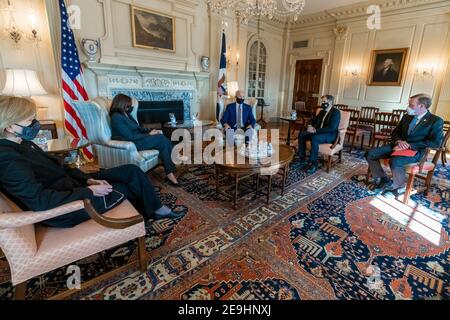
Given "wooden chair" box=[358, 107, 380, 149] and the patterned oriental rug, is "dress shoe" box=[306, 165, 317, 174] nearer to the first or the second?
the patterned oriental rug

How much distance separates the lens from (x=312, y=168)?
12.2 feet

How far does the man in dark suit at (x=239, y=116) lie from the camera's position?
13.8 ft

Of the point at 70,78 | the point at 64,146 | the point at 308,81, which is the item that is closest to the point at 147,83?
the point at 70,78

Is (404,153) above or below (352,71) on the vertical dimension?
below

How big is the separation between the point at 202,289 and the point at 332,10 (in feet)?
24.8

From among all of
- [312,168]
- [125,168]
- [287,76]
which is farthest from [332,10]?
[125,168]

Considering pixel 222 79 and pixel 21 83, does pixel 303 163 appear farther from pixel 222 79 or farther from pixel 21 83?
pixel 21 83

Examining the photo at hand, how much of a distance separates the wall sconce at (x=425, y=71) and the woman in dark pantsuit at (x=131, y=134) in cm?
600

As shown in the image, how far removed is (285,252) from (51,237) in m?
1.59

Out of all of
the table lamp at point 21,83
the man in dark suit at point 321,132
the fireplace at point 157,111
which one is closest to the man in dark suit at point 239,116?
the man in dark suit at point 321,132

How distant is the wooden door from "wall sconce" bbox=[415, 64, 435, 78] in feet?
8.09

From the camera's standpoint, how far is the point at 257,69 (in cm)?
739

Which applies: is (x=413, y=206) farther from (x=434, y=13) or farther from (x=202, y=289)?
(x=434, y=13)

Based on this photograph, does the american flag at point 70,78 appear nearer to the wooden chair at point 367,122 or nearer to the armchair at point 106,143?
the armchair at point 106,143
